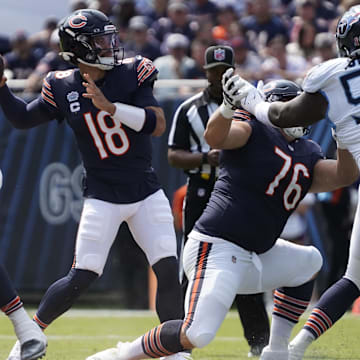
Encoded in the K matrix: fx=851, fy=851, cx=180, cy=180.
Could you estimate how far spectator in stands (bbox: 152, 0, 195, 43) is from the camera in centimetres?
1106

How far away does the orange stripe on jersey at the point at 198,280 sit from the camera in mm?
3961

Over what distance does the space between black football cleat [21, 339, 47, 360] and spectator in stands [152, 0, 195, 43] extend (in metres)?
7.28

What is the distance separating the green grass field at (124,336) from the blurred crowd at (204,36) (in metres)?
2.74

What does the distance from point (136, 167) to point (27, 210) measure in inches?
163

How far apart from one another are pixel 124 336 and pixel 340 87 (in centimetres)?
335

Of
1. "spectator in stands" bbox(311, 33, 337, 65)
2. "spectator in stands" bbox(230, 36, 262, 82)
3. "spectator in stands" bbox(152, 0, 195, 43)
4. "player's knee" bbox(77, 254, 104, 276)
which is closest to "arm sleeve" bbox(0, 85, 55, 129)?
"player's knee" bbox(77, 254, 104, 276)

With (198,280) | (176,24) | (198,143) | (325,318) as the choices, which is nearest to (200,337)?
(198,280)

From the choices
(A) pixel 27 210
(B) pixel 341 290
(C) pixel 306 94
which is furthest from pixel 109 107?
(A) pixel 27 210

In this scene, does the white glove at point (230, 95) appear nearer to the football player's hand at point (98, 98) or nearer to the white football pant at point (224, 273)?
the white football pant at point (224, 273)

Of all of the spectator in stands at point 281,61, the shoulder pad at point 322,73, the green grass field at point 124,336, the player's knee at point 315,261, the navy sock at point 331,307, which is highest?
the shoulder pad at point 322,73

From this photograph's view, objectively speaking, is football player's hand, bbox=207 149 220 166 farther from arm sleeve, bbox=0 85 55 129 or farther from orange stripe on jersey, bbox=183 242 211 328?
orange stripe on jersey, bbox=183 242 211 328

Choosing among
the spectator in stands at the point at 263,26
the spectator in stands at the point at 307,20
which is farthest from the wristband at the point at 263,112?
the spectator in stands at the point at 263,26

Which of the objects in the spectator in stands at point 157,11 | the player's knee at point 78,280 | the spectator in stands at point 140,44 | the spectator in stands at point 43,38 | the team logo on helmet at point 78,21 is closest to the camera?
the player's knee at point 78,280

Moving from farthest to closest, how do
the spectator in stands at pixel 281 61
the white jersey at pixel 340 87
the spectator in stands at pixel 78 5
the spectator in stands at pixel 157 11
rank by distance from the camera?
the spectator in stands at pixel 157 11
the spectator in stands at pixel 78 5
the spectator in stands at pixel 281 61
the white jersey at pixel 340 87
